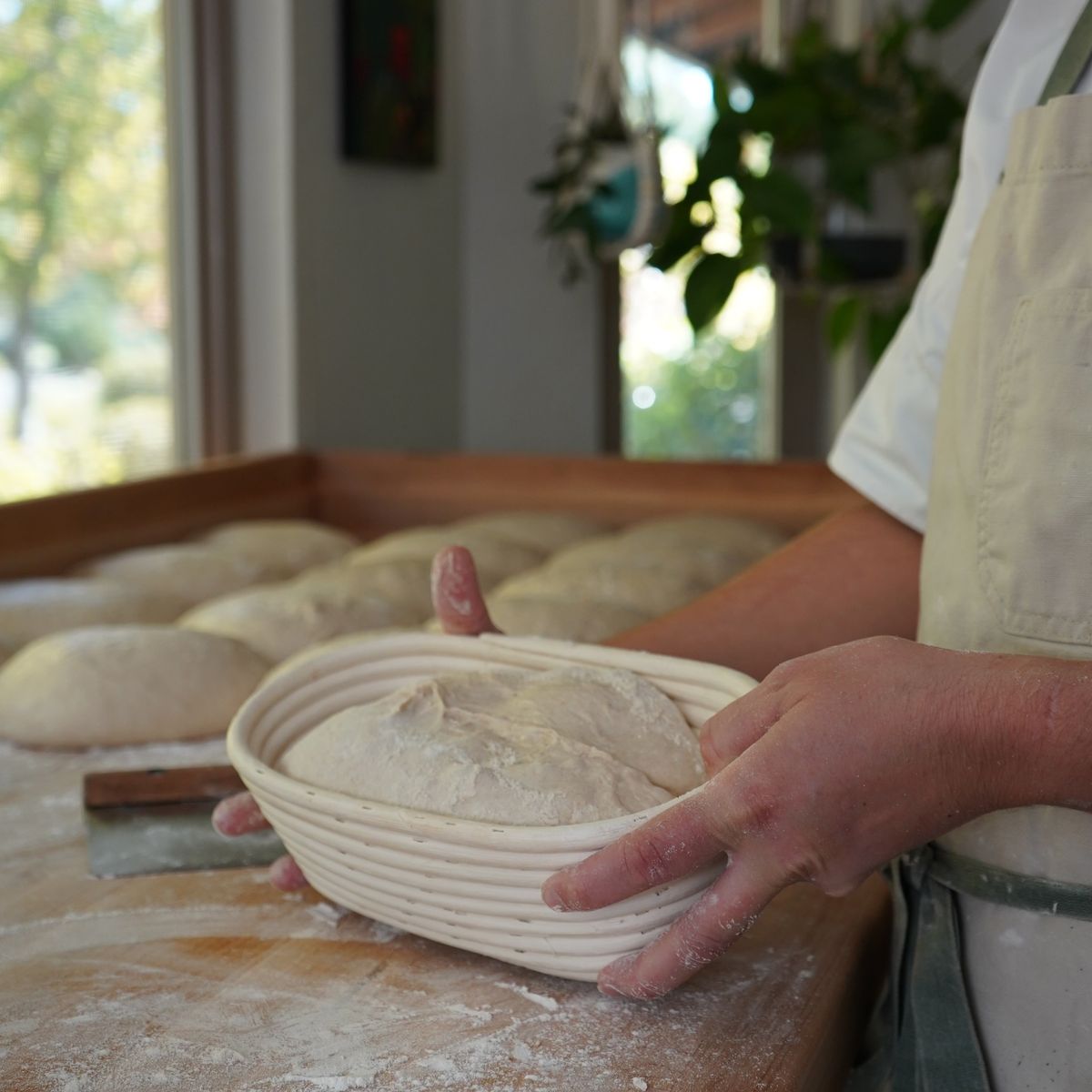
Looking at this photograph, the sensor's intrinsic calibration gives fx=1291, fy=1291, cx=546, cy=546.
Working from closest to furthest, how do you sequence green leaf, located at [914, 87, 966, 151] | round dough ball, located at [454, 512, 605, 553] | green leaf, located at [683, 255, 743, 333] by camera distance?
round dough ball, located at [454, 512, 605, 553] < green leaf, located at [683, 255, 743, 333] < green leaf, located at [914, 87, 966, 151]

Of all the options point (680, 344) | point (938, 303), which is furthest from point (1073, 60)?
point (680, 344)

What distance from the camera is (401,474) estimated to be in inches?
109

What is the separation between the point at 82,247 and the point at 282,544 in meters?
0.82

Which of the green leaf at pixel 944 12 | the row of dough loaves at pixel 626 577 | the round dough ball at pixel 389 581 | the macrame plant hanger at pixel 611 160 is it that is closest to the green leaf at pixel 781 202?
the macrame plant hanger at pixel 611 160

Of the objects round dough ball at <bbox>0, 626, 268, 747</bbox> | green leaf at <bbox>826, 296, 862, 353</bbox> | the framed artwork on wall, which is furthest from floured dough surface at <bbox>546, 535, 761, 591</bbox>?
green leaf at <bbox>826, 296, 862, 353</bbox>

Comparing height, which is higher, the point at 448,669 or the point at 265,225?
the point at 265,225

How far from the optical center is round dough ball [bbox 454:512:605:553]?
2.39 m

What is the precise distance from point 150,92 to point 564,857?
2.56 meters

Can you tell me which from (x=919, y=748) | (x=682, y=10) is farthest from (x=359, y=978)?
(x=682, y=10)

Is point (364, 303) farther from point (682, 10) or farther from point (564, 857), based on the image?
point (564, 857)

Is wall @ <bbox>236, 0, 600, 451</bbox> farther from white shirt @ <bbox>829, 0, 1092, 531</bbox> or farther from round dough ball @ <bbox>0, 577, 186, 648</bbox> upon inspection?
white shirt @ <bbox>829, 0, 1092, 531</bbox>

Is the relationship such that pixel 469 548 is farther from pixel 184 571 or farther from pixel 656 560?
pixel 184 571

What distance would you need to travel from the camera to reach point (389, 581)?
1.98 meters

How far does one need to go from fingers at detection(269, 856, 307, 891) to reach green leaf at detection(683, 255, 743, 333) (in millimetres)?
2022
